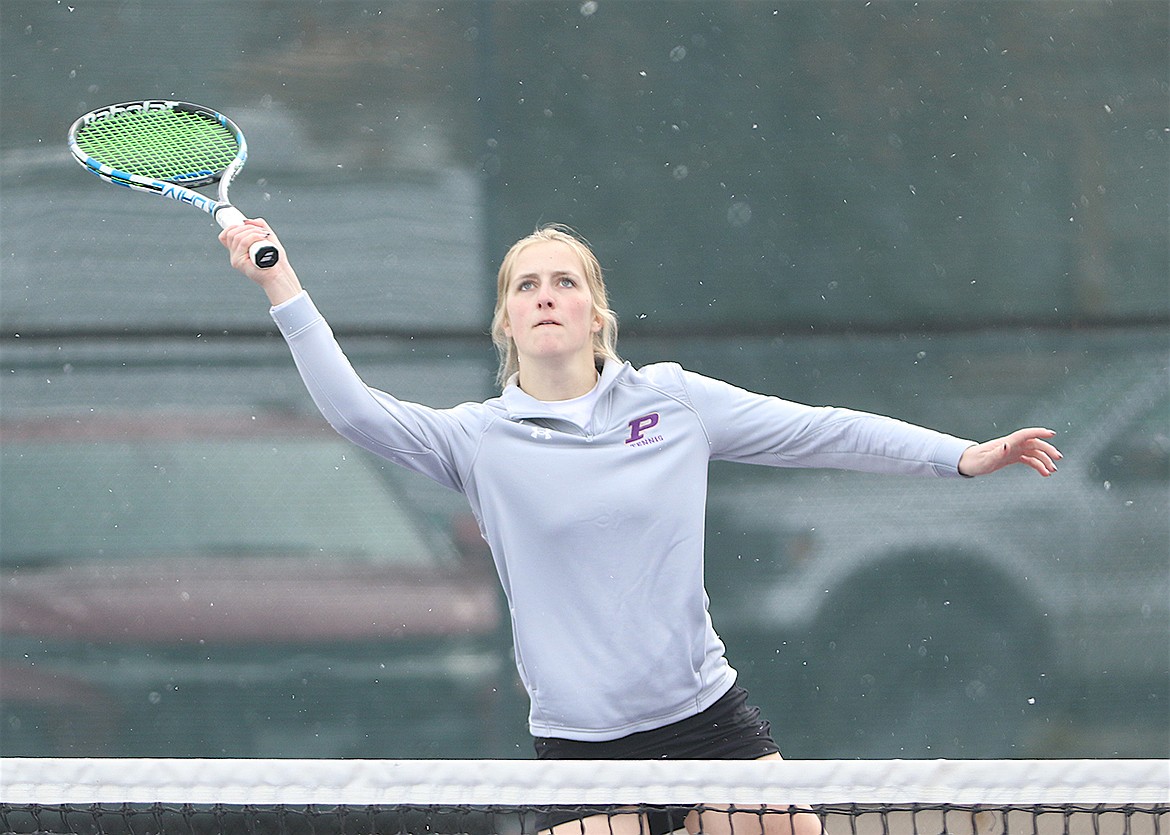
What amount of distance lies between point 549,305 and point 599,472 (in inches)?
10.8

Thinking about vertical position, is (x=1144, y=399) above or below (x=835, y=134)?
below

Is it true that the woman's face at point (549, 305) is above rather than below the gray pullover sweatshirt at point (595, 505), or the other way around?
above

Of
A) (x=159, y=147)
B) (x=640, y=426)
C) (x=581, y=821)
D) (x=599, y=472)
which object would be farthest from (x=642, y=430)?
(x=159, y=147)

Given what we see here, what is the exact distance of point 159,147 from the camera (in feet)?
8.73

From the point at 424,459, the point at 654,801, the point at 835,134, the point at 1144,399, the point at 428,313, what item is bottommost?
the point at 654,801

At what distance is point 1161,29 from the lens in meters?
3.71

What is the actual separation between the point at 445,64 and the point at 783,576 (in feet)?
5.17

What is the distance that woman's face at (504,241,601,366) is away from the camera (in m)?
2.17

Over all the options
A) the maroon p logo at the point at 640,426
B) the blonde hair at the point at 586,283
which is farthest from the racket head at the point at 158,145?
the maroon p logo at the point at 640,426

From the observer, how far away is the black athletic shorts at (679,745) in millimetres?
2143

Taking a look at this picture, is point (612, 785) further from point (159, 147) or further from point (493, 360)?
point (493, 360)

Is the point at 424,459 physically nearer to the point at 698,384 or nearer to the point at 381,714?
the point at 698,384

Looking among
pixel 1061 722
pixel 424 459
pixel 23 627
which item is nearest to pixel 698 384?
pixel 424 459

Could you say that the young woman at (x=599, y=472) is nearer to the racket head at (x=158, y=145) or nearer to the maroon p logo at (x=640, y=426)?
the maroon p logo at (x=640, y=426)
